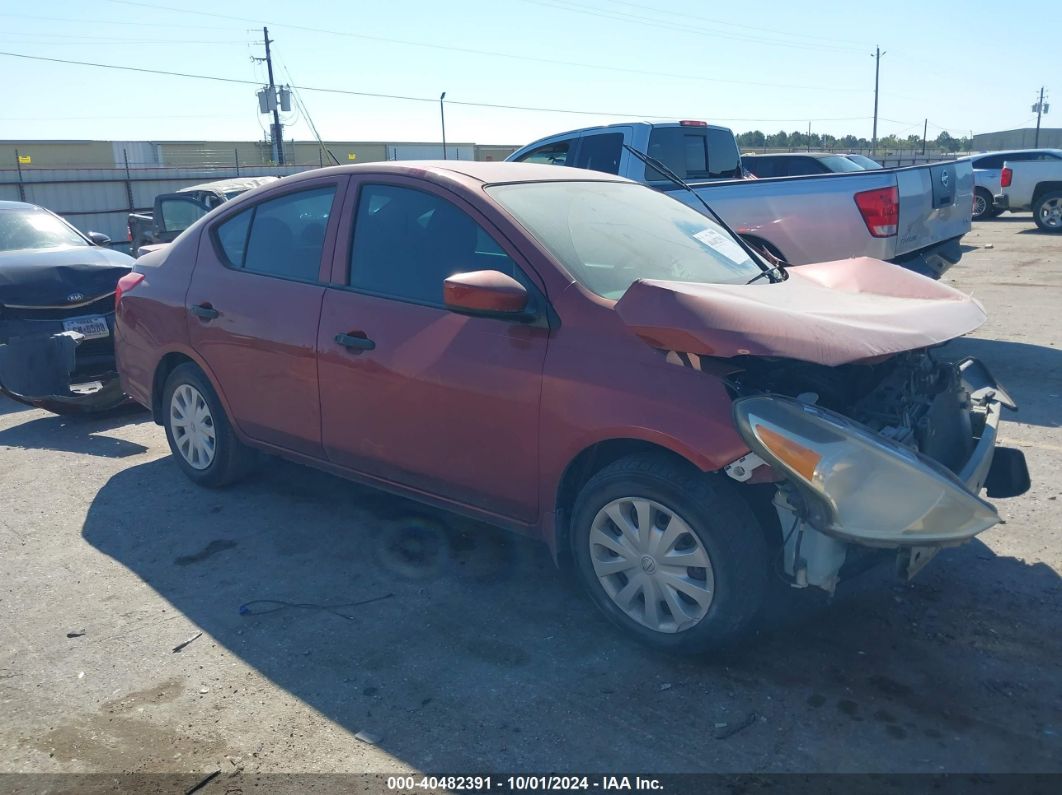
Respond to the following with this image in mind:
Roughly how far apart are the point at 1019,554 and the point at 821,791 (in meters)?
2.13

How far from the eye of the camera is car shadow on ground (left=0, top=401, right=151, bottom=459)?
6.35m

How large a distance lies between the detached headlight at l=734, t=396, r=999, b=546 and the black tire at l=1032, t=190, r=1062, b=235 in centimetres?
2081

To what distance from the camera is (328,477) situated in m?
5.65

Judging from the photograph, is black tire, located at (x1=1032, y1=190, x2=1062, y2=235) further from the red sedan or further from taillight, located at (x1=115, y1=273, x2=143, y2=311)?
taillight, located at (x1=115, y1=273, x2=143, y2=311)

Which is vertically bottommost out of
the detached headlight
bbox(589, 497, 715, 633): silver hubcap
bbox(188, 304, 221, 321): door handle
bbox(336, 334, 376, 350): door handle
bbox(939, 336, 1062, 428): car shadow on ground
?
bbox(939, 336, 1062, 428): car shadow on ground

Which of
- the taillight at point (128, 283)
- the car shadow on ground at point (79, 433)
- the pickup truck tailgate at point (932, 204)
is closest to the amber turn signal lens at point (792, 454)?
the taillight at point (128, 283)

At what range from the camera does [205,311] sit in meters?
5.02

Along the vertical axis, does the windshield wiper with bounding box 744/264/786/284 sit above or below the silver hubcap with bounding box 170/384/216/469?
above

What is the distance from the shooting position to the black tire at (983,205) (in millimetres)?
23188

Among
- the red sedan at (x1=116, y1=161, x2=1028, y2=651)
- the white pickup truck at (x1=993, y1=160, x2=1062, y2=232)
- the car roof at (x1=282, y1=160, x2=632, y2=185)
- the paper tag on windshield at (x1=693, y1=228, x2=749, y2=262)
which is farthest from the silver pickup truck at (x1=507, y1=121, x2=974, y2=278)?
the white pickup truck at (x1=993, y1=160, x2=1062, y2=232)

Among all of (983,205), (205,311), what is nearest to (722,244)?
(205,311)

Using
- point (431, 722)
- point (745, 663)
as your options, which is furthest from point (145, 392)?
point (745, 663)

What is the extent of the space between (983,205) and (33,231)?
2227 centimetres

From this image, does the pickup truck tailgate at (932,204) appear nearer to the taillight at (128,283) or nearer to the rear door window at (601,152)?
the rear door window at (601,152)
